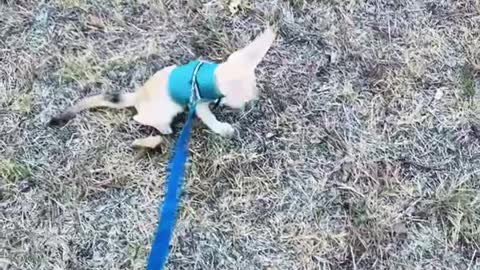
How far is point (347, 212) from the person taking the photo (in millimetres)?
2166

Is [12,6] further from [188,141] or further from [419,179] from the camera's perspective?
[419,179]

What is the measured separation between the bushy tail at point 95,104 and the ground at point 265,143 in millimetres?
25

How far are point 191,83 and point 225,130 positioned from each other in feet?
0.73

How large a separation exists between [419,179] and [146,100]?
32.4 inches

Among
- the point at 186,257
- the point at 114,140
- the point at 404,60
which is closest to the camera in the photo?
the point at 186,257

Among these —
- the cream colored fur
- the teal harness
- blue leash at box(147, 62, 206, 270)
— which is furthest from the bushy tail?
blue leash at box(147, 62, 206, 270)

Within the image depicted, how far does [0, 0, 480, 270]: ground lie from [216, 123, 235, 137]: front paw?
0.02 m

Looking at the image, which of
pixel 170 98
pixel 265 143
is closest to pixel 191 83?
pixel 170 98

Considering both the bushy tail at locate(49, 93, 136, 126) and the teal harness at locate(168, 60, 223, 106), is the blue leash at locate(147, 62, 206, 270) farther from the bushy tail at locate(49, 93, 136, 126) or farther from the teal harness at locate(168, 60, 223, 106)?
the bushy tail at locate(49, 93, 136, 126)

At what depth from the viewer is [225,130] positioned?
2.26 m

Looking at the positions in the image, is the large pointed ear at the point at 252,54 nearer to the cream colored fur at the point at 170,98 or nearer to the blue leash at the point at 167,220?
the cream colored fur at the point at 170,98

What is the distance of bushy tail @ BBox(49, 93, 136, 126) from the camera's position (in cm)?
230

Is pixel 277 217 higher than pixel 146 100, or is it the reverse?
pixel 146 100

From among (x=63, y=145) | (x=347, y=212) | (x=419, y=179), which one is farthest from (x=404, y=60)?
(x=63, y=145)
